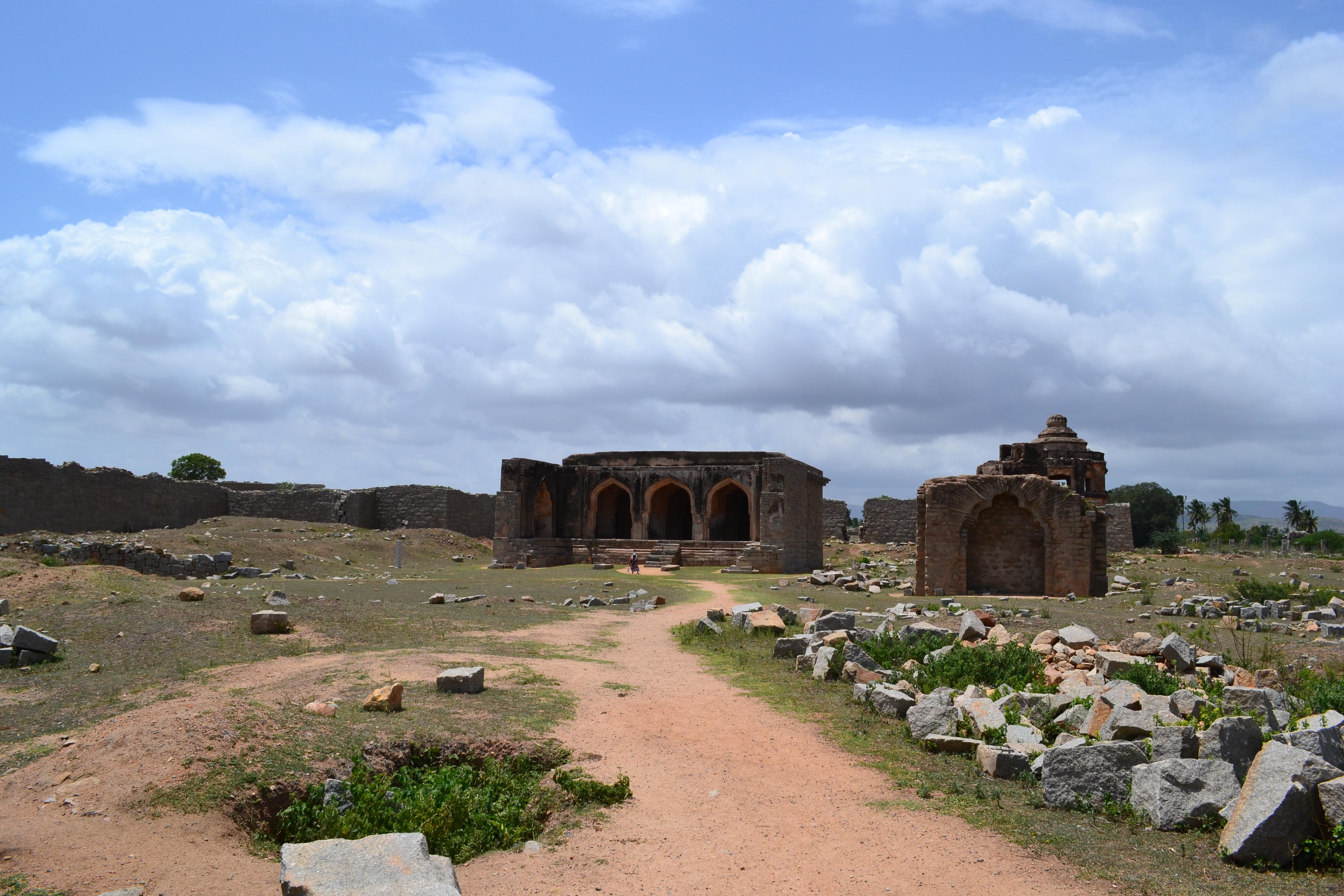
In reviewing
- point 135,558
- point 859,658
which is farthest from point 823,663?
point 135,558

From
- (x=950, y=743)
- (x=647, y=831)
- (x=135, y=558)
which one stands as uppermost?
(x=135, y=558)

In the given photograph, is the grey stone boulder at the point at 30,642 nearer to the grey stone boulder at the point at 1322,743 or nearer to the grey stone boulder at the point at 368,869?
the grey stone boulder at the point at 368,869

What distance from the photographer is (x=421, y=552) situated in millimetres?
32531

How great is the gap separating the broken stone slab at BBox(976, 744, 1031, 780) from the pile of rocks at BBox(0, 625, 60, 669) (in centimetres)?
960

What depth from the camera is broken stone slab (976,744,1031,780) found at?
657cm

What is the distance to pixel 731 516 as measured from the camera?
38.3 metres

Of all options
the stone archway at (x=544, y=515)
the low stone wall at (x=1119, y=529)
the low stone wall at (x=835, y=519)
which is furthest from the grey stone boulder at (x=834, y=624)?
the low stone wall at (x=835, y=519)

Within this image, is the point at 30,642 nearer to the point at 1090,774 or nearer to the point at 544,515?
the point at 1090,774

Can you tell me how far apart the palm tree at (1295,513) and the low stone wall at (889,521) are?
129 feet

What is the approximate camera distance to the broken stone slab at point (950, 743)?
23.8ft

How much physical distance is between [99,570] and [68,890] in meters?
13.6

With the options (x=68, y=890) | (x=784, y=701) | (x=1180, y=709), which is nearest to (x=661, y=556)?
(x=784, y=701)

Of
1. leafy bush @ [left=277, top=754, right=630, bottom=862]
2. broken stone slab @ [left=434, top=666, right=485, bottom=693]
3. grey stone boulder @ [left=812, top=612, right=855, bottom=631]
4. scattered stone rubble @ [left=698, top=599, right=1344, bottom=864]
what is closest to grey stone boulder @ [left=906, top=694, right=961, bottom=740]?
scattered stone rubble @ [left=698, top=599, right=1344, bottom=864]

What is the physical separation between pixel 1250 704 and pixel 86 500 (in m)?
30.3
